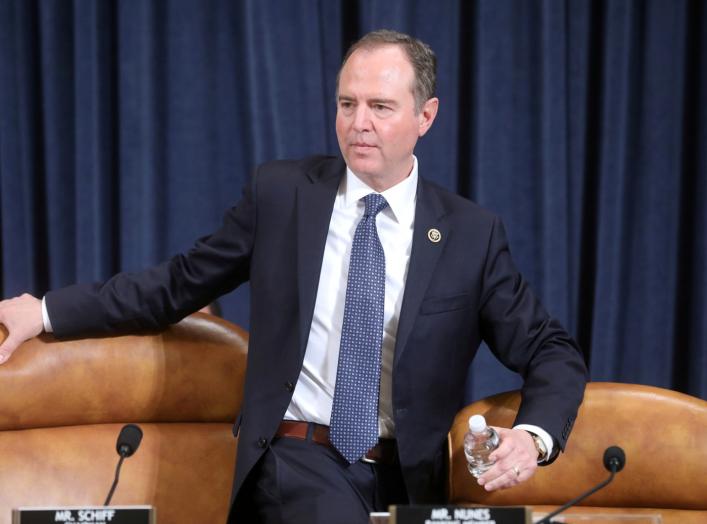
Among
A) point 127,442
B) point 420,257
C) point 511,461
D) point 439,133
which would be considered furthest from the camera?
point 439,133

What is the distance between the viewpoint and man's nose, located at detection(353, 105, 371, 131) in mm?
2059

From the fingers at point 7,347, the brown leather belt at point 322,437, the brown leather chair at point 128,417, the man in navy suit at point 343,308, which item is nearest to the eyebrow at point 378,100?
the man in navy suit at point 343,308

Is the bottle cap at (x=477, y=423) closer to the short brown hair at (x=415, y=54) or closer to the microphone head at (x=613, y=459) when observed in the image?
the microphone head at (x=613, y=459)

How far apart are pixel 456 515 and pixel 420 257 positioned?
0.74m

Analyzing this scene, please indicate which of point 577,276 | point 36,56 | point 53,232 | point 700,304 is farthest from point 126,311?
point 700,304

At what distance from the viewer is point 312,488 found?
197 cm

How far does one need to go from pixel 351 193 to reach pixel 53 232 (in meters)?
1.26

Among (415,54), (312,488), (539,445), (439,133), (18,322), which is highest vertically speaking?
(415,54)

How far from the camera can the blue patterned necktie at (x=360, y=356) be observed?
2.00 meters

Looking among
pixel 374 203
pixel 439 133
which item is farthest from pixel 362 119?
pixel 439 133

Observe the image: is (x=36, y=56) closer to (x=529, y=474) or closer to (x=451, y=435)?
(x=451, y=435)

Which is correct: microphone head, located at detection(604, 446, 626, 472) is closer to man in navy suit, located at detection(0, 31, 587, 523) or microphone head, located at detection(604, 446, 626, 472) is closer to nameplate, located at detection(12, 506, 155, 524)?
man in navy suit, located at detection(0, 31, 587, 523)

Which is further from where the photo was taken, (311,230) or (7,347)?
(311,230)

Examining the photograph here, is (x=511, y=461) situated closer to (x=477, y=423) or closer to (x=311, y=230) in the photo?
(x=477, y=423)
